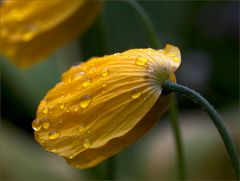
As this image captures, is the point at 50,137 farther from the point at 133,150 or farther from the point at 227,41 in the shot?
the point at 227,41

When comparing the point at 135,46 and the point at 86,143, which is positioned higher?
the point at 86,143

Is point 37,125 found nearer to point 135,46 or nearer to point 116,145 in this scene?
point 116,145

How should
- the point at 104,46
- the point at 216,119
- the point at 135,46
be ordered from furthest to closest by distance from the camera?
the point at 135,46 → the point at 104,46 → the point at 216,119

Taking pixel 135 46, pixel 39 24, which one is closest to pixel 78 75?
pixel 39 24

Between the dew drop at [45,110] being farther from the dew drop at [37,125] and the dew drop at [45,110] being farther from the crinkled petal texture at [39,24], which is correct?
the crinkled petal texture at [39,24]

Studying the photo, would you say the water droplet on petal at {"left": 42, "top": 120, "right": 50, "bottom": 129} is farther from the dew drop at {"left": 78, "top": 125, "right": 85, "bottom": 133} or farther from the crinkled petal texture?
the crinkled petal texture

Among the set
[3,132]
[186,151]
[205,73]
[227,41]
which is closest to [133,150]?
[186,151]

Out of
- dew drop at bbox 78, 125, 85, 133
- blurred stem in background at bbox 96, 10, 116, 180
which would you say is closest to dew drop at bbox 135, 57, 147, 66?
dew drop at bbox 78, 125, 85, 133
